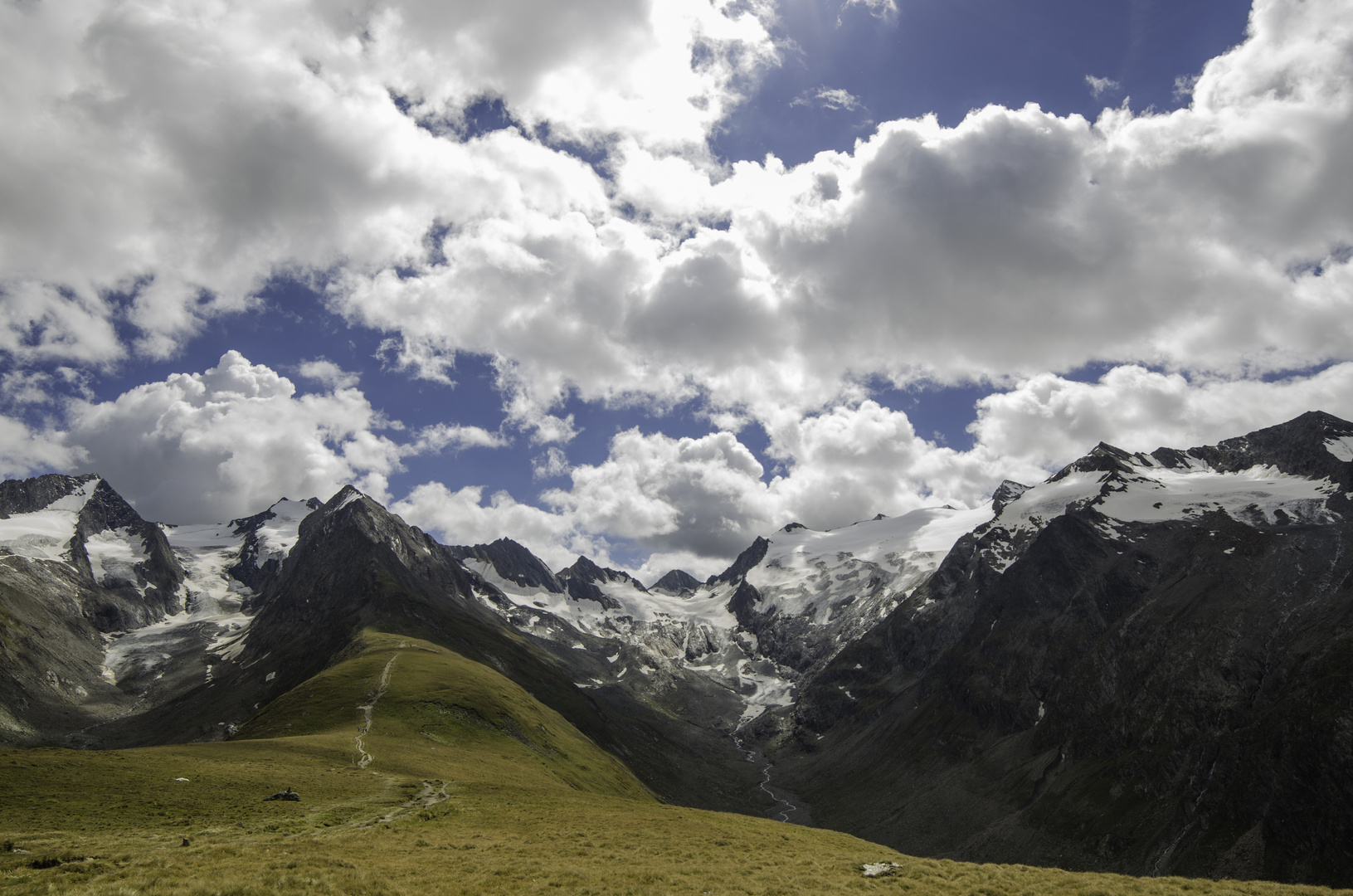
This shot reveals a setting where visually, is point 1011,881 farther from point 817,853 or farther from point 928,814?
point 928,814

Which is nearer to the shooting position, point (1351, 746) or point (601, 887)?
point (601, 887)

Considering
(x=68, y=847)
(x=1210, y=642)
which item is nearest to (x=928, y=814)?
(x=1210, y=642)

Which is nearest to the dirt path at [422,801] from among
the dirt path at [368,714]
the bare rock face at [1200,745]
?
the dirt path at [368,714]

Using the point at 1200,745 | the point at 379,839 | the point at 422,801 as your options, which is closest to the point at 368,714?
the point at 422,801

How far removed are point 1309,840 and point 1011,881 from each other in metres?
112

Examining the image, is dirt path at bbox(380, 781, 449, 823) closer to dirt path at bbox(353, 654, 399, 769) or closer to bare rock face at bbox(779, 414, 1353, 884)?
dirt path at bbox(353, 654, 399, 769)

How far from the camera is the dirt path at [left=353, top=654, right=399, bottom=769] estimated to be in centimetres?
7756

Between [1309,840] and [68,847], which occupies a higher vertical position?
[68,847]

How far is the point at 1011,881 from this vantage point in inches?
1368

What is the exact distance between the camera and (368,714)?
366ft

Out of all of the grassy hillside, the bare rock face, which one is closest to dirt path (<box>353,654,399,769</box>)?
the grassy hillside

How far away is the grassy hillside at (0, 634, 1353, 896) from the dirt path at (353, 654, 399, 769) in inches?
31.7

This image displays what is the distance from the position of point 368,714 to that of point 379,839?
268 feet

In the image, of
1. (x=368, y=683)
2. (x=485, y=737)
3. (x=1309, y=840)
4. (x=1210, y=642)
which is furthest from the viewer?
(x=1210, y=642)
